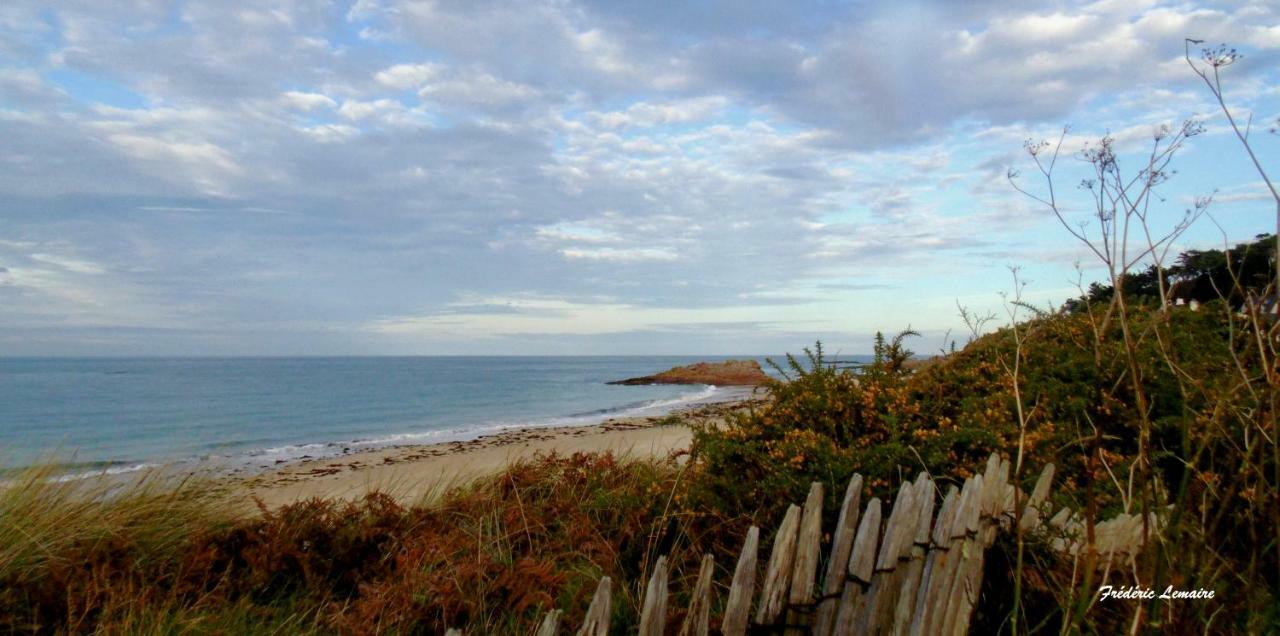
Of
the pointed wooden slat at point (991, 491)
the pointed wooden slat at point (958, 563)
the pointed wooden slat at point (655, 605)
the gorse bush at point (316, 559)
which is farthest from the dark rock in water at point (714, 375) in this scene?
the pointed wooden slat at point (655, 605)

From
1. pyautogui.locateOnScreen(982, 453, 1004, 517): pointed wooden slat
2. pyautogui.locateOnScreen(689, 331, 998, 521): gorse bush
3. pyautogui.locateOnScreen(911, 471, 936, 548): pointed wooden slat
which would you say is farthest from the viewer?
pyautogui.locateOnScreen(689, 331, 998, 521): gorse bush

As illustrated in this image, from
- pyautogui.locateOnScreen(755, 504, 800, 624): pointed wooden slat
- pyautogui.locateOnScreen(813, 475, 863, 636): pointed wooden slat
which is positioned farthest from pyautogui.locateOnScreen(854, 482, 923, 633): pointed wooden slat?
pyautogui.locateOnScreen(755, 504, 800, 624): pointed wooden slat

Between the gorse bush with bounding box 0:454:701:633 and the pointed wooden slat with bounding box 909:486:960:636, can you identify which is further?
the gorse bush with bounding box 0:454:701:633

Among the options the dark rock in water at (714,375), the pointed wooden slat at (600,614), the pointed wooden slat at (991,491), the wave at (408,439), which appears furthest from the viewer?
the dark rock in water at (714,375)

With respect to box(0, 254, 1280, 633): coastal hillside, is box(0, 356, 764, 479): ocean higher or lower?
lower

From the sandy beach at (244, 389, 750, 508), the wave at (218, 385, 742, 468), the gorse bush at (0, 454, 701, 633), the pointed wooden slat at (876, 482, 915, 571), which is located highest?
the pointed wooden slat at (876, 482, 915, 571)

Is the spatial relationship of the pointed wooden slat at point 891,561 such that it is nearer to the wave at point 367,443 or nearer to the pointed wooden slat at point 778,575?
the pointed wooden slat at point 778,575

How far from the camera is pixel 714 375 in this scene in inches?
2448

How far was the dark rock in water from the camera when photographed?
197ft

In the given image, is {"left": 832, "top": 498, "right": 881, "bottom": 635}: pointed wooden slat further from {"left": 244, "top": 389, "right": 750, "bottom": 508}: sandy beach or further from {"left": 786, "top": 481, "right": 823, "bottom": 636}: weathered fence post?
{"left": 244, "top": 389, "right": 750, "bottom": 508}: sandy beach

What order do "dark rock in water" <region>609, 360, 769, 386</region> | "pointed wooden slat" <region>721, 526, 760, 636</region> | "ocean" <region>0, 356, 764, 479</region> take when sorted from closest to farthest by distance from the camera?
"pointed wooden slat" <region>721, 526, 760, 636</region> < "ocean" <region>0, 356, 764, 479</region> < "dark rock in water" <region>609, 360, 769, 386</region>

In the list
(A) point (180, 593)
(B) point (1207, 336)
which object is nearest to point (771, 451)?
(A) point (180, 593)

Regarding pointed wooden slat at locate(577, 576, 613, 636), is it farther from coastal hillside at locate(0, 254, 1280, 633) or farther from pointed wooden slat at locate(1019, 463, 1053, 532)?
pointed wooden slat at locate(1019, 463, 1053, 532)

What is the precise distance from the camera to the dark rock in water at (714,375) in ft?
197
